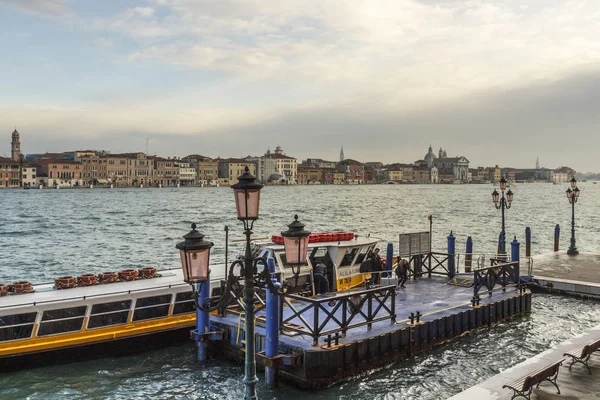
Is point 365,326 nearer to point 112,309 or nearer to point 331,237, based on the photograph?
point 331,237

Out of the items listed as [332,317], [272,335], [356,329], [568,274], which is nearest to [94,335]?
[272,335]

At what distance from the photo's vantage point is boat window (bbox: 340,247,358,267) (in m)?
19.8

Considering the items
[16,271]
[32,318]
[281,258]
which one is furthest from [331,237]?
[16,271]

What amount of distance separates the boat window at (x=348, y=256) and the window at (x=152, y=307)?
6.27m

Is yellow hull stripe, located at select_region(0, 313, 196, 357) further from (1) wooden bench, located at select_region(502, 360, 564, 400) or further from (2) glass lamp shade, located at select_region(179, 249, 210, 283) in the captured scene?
(1) wooden bench, located at select_region(502, 360, 564, 400)

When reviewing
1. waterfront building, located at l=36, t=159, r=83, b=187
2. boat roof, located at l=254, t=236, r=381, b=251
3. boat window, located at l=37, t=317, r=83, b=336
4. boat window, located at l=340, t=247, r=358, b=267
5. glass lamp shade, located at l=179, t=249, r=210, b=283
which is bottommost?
boat window, located at l=37, t=317, r=83, b=336

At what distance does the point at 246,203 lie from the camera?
320 inches

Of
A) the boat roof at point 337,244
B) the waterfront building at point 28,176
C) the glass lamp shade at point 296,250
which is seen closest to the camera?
the glass lamp shade at point 296,250

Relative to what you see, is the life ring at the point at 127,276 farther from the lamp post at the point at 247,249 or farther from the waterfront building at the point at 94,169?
the waterfront building at the point at 94,169

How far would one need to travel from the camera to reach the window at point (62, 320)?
15.3 metres

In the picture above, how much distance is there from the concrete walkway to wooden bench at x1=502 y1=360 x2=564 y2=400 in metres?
0.14

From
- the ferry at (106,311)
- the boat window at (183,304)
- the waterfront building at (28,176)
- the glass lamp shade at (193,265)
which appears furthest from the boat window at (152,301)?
the waterfront building at (28,176)

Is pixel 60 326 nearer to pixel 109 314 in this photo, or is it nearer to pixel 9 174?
pixel 109 314

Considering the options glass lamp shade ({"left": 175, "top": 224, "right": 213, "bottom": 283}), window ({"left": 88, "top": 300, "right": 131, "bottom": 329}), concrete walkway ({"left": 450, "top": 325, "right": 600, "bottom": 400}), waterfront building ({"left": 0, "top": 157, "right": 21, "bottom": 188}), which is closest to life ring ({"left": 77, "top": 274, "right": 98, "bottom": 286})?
window ({"left": 88, "top": 300, "right": 131, "bottom": 329})
